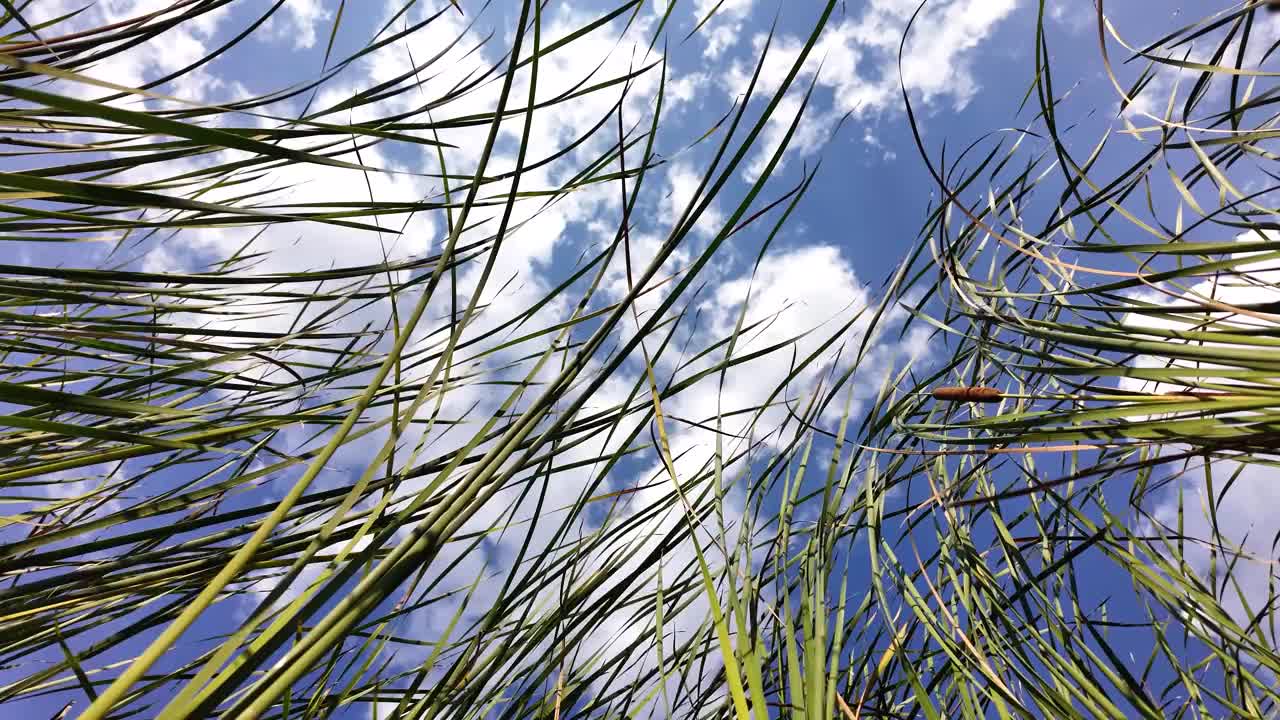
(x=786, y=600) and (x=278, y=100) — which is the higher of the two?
(x=278, y=100)

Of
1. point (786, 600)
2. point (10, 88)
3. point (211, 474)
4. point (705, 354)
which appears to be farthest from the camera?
point (211, 474)

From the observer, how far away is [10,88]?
0.26 metres

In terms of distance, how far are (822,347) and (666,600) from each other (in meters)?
0.26

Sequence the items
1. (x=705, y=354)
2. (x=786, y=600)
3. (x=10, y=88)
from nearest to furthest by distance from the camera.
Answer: (x=10, y=88) → (x=786, y=600) → (x=705, y=354)

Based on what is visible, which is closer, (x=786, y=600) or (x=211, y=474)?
(x=786, y=600)

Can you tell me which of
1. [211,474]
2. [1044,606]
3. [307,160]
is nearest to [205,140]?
[307,160]

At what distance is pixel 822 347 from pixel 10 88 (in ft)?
1.43

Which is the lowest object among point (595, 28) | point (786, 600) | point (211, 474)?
point (786, 600)

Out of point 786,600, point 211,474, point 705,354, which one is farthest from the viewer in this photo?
point 211,474

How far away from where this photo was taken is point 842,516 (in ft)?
1.93

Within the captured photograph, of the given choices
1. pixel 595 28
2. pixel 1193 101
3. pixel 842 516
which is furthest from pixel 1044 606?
pixel 595 28

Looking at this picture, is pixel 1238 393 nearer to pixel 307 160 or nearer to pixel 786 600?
pixel 786 600

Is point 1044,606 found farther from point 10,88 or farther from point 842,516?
point 10,88

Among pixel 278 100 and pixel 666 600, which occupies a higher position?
pixel 278 100
